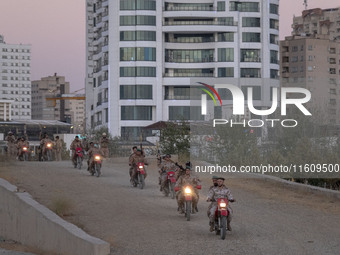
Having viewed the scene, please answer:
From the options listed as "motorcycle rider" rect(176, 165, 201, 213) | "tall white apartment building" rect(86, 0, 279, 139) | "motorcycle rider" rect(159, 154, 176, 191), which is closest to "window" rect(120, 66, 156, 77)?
"tall white apartment building" rect(86, 0, 279, 139)

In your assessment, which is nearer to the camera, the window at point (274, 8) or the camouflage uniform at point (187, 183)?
the camouflage uniform at point (187, 183)

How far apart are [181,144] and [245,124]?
1181 centimetres

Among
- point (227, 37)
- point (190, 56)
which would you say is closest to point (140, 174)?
point (190, 56)

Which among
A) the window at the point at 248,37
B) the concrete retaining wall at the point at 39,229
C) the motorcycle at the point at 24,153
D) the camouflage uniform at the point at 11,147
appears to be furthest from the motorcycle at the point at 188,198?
the window at the point at 248,37

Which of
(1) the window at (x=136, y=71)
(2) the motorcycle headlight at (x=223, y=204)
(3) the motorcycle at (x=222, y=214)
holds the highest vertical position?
(1) the window at (x=136, y=71)

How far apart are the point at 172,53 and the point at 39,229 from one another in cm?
9183

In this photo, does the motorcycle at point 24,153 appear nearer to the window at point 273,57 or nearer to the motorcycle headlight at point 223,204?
the motorcycle headlight at point 223,204

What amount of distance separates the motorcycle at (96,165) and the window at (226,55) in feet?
248

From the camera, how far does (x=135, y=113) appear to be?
344 feet

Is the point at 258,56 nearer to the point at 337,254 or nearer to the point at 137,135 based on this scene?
the point at 137,135

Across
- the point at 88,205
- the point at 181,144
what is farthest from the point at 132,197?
the point at 181,144

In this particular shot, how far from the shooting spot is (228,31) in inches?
4291

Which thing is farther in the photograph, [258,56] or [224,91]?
[258,56]

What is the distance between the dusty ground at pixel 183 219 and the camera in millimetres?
17078
